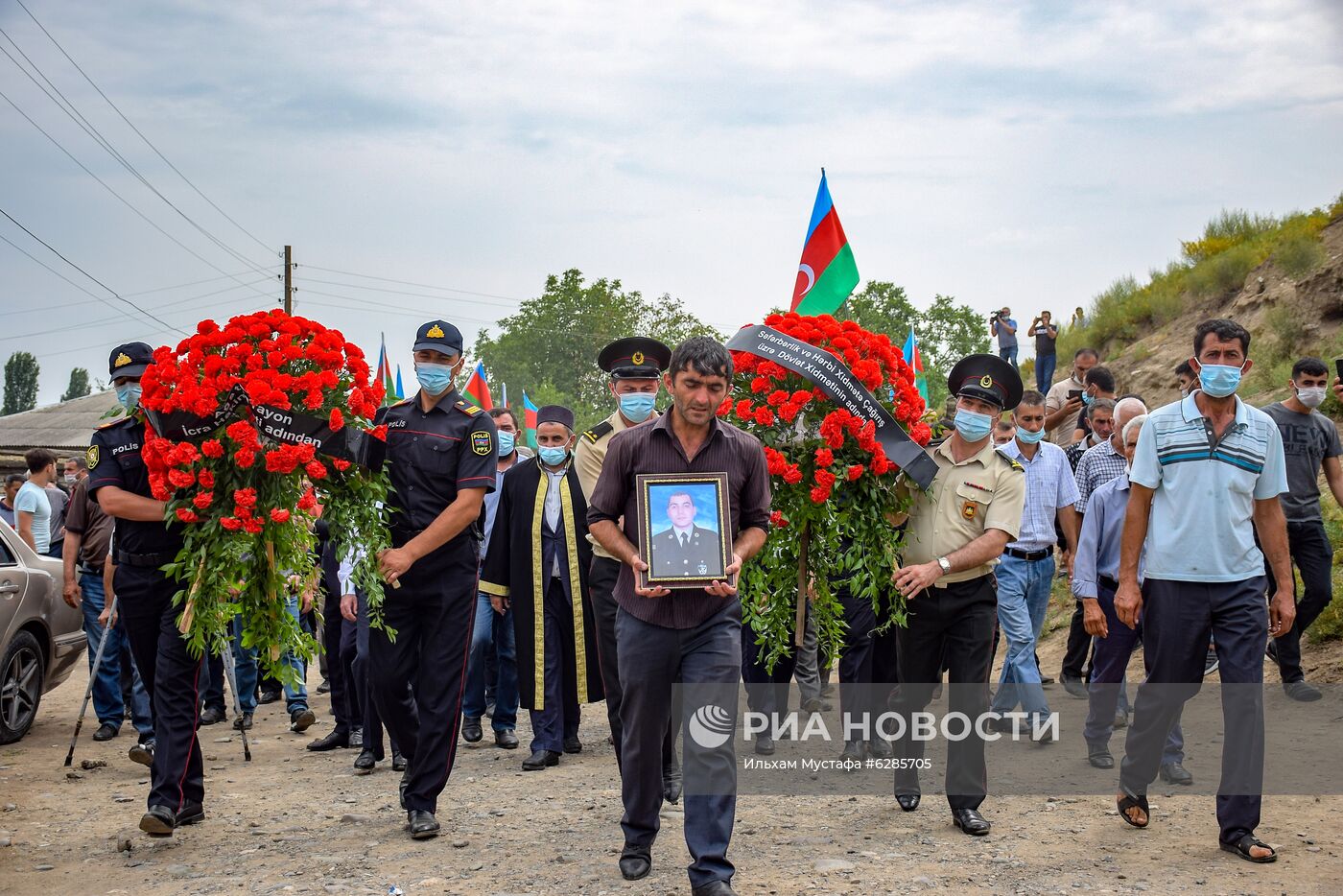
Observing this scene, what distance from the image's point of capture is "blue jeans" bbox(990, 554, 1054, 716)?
8.46 m

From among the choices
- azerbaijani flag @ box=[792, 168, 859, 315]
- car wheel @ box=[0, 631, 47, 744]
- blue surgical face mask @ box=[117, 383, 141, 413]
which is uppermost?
azerbaijani flag @ box=[792, 168, 859, 315]

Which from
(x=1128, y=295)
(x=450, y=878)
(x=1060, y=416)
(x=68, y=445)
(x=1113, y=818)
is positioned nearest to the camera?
(x=450, y=878)

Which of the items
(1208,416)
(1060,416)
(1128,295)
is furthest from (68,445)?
(1208,416)

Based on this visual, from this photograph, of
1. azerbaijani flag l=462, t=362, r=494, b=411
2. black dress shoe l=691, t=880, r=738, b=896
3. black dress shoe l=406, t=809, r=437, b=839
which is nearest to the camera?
black dress shoe l=691, t=880, r=738, b=896

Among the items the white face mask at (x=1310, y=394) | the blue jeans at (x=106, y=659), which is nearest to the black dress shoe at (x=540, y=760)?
the blue jeans at (x=106, y=659)

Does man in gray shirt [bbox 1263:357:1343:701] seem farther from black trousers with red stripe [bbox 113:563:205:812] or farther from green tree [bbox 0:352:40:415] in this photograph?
green tree [bbox 0:352:40:415]

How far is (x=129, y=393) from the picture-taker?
6.71 metres

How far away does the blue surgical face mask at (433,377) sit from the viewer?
258 inches

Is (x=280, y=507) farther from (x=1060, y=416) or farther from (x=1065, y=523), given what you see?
(x=1060, y=416)

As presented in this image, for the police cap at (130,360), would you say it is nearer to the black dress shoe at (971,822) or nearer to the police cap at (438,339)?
the police cap at (438,339)

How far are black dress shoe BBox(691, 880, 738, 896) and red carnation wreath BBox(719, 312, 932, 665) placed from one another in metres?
1.88

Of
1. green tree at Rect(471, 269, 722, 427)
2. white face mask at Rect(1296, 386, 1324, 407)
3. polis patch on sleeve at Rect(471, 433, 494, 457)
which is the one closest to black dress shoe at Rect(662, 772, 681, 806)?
polis patch on sleeve at Rect(471, 433, 494, 457)

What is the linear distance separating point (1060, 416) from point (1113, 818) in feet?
28.7

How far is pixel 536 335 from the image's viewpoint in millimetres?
88250
